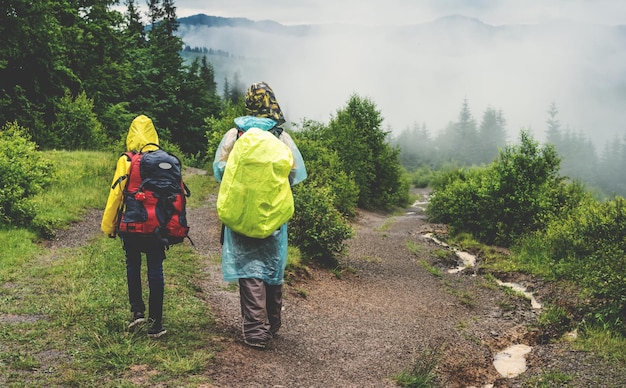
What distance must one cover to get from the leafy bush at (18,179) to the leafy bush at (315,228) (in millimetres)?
5295

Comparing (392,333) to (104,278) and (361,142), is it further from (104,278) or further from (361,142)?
(361,142)

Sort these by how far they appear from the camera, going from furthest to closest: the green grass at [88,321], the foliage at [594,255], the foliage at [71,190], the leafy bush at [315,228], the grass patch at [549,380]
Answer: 1. the leafy bush at [315,228]
2. the foliage at [71,190]
3. the foliage at [594,255]
4. the grass patch at [549,380]
5. the green grass at [88,321]

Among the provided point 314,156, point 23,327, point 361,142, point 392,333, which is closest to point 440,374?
point 392,333

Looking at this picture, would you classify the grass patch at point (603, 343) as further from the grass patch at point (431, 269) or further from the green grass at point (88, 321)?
the green grass at point (88, 321)

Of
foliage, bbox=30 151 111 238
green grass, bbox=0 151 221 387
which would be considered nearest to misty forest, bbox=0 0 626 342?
foliage, bbox=30 151 111 238

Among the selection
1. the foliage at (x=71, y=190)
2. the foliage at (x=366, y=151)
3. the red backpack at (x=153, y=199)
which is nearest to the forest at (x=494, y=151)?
the foliage at (x=366, y=151)

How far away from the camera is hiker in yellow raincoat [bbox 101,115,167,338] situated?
16.8ft

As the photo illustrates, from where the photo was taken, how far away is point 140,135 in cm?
536

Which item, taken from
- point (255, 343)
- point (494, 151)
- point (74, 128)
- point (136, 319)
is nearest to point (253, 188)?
point (255, 343)

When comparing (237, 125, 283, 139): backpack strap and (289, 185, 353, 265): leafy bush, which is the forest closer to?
(289, 185, 353, 265): leafy bush

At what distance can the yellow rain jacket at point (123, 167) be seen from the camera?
5.13 metres

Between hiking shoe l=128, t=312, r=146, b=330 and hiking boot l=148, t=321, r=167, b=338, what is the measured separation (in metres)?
0.15

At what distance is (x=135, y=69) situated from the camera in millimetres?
47531

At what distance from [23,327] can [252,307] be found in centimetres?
231
